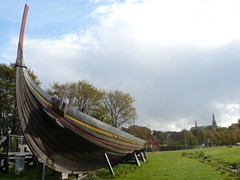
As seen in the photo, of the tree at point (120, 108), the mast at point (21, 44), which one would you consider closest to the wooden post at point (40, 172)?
the mast at point (21, 44)

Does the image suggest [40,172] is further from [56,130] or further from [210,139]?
[210,139]

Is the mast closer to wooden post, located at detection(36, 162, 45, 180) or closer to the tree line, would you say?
wooden post, located at detection(36, 162, 45, 180)

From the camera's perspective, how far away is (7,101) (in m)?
27.2

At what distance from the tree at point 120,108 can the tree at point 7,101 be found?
53.2 ft

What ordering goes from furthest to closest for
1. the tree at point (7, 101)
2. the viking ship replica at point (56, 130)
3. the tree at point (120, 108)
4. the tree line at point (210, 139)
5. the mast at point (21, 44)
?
the tree line at point (210, 139) → the tree at point (120, 108) → the tree at point (7, 101) → the viking ship replica at point (56, 130) → the mast at point (21, 44)

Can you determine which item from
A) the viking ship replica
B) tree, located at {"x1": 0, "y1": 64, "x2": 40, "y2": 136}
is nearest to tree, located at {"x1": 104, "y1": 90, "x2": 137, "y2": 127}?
tree, located at {"x1": 0, "y1": 64, "x2": 40, "y2": 136}

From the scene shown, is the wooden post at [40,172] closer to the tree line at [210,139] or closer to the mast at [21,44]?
the mast at [21,44]

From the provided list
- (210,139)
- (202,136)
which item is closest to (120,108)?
(210,139)

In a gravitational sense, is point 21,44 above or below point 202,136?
above

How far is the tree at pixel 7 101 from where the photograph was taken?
2725 centimetres

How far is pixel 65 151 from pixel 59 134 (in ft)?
2.57

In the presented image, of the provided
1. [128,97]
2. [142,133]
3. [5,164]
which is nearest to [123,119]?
[128,97]

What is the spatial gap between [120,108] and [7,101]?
61.2 ft

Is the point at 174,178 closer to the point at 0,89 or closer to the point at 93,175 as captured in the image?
the point at 93,175
